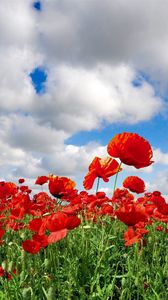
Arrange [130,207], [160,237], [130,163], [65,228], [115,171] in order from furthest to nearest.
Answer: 1. [160,237]
2. [115,171]
3. [130,163]
4. [130,207]
5. [65,228]

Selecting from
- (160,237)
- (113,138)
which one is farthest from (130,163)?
(160,237)

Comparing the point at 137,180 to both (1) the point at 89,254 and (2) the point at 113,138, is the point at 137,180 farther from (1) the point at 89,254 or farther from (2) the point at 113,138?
(2) the point at 113,138

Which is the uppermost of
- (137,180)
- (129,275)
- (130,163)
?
(137,180)

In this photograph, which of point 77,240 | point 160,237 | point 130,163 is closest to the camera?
point 130,163

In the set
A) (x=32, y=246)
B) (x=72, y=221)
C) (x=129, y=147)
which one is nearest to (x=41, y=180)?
(x=129, y=147)

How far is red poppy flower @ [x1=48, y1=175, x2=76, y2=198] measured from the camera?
426 centimetres

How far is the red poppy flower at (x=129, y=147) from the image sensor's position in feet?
11.4

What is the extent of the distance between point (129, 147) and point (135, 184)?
161 cm

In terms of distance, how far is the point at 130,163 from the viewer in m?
3.58

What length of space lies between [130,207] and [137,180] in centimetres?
173

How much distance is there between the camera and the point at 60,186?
427 cm

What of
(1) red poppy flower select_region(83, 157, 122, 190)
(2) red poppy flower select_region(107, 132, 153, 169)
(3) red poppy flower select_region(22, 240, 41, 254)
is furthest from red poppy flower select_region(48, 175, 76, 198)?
(3) red poppy flower select_region(22, 240, 41, 254)

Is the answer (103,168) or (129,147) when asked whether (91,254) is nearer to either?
(103,168)

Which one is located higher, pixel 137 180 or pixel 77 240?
pixel 137 180
